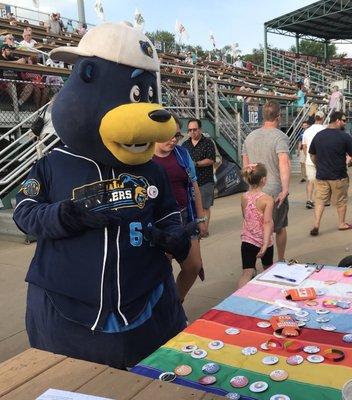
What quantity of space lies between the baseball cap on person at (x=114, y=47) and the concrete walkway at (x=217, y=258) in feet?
7.55

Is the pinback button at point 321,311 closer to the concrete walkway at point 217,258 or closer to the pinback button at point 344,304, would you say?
the pinback button at point 344,304

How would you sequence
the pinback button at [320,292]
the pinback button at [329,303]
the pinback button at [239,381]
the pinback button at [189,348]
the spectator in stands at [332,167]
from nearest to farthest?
the pinback button at [239,381]
the pinback button at [189,348]
the pinback button at [329,303]
the pinback button at [320,292]
the spectator in stands at [332,167]

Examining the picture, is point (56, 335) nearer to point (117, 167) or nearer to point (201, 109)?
point (117, 167)

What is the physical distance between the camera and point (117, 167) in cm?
214

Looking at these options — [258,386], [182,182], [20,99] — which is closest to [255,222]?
[182,182]

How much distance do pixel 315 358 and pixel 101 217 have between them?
105 cm

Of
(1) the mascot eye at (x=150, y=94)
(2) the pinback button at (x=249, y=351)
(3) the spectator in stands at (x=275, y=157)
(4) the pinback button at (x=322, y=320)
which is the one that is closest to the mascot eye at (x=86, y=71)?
(1) the mascot eye at (x=150, y=94)

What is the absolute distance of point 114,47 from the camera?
2.13m

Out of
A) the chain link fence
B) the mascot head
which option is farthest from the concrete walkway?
the chain link fence

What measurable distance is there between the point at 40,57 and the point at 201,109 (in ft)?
12.0

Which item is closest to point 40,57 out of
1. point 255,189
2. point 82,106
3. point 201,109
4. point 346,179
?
point 201,109

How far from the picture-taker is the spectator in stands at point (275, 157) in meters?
4.63

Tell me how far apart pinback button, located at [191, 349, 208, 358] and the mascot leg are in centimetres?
21

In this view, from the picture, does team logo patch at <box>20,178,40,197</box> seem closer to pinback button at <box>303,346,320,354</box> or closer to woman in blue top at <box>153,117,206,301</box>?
pinback button at <box>303,346,320,354</box>
